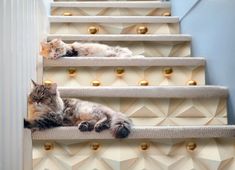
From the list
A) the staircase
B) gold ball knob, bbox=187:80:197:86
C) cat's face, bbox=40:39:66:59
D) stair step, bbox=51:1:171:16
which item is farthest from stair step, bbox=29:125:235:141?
stair step, bbox=51:1:171:16

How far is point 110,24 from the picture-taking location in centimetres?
259

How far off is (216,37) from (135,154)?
34.0 inches

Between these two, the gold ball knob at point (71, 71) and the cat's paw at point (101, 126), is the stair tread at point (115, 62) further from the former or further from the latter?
the cat's paw at point (101, 126)

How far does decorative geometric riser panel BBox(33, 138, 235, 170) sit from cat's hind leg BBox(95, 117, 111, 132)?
0.05 metres

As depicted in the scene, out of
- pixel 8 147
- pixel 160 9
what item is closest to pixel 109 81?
pixel 8 147

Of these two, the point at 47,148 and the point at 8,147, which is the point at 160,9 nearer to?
the point at 47,148

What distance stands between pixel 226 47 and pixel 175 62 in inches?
11.9

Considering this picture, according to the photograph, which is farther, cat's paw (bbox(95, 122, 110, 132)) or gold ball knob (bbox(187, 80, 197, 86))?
gold ball knob (bbox(187, 80, 197, 86))

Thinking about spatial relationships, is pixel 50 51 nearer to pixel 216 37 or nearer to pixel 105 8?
pixel 216 37

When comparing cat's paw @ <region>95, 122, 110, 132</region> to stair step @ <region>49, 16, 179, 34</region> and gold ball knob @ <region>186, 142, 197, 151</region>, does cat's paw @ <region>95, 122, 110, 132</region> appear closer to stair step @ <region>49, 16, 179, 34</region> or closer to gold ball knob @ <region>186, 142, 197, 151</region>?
gold ball knob @ <region>186, 142, 197, 151</region>

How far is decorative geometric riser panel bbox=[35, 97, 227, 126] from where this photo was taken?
5.60 ft

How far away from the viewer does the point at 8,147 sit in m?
1.22

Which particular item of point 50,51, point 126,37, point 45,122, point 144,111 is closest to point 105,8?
point 126,37

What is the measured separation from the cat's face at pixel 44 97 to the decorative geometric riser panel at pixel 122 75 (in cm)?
35
